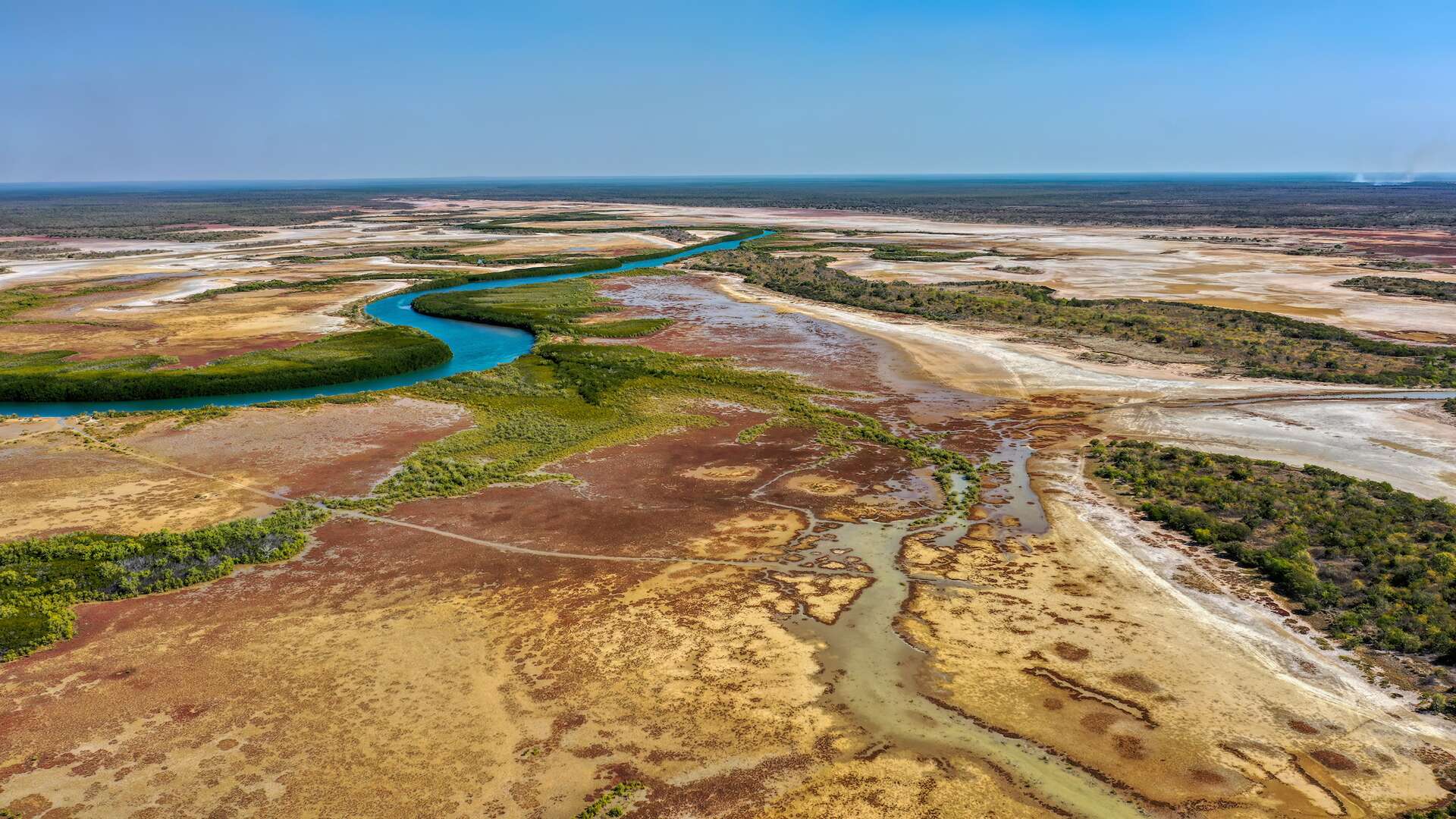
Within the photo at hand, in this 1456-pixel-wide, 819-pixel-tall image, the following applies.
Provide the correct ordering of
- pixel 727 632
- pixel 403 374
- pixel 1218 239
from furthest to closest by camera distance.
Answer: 1. pixel 1218 239
2. pixel 403 374
3. pixel 727 632

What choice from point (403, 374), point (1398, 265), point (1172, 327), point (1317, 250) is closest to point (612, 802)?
point (403, 374)

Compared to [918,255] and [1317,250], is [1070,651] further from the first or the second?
[1317,250]

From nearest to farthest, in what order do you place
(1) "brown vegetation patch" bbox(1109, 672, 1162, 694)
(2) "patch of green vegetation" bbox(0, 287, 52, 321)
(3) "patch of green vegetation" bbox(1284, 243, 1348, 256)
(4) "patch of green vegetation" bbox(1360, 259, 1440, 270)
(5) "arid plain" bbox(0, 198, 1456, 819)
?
(5) "arid plain" bbox(0, 198, 1456, 819)
(1) "brown vegetation patch" bbox(1109, 672, 1162, 694)
(2) "patch of green vegetation" bbox(0, 287, 52, 321)
(4) "patch of green vegetation" bbox(1360, 259, 1440, 270)
(3) "patch of green vegetation" bbox(1284, 243, 1348, 256)

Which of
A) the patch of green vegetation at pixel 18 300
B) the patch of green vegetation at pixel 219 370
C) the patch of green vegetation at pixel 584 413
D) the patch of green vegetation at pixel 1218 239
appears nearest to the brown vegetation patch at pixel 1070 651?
the patch of green vegetation at pixel 584 413

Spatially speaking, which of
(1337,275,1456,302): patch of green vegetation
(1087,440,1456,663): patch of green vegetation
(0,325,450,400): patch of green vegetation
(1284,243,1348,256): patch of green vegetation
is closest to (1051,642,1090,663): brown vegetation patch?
(1087,440,1456,663): patch of green vegetation

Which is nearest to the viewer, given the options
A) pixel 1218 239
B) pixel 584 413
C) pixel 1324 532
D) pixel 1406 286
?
pixel 1324 532

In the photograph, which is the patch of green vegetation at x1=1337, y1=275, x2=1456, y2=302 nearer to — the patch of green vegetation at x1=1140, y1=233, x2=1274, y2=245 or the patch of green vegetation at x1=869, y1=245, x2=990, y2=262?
the patch of green vegetation at x1=1140, y1=233, x2=1274, y2=245

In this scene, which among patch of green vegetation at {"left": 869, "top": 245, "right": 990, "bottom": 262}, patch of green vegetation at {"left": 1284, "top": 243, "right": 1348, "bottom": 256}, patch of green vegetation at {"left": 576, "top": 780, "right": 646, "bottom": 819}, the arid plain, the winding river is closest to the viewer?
patch of green vegetation at {"left": 576, "top": 780, "right": 646, "bottom": 819}

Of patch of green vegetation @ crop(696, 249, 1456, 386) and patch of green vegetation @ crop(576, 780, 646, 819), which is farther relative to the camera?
patch of green vegetation @ crop(696, 249, 1456, 386)
